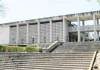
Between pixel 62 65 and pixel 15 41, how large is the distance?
95.1ft

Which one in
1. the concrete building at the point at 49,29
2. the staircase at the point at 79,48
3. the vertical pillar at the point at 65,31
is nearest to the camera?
the staircase at the point at 79,48

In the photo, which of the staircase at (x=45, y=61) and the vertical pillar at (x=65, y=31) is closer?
the staircase at (x=45, y=61)

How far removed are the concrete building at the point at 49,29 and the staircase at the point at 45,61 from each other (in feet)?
66.1

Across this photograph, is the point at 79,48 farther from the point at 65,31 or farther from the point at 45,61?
the point at 65,31

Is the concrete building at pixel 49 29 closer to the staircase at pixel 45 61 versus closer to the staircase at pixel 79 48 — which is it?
the staircase at pixel 79 48

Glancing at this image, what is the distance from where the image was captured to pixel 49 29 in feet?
117

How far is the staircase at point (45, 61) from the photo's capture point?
Answer: 419 inches

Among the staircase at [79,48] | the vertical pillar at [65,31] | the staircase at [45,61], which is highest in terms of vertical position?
the vertical pillar at [65,31]

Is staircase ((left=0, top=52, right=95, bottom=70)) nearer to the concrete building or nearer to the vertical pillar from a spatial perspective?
the concrete building

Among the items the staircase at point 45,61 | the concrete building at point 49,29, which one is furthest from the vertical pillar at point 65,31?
the staircase at point 45,61

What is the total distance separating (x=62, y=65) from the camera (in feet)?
35.6

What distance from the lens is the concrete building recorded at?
3272 cm

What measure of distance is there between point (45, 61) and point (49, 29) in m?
24.0

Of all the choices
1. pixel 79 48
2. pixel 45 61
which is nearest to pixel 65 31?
pixel 79 48
